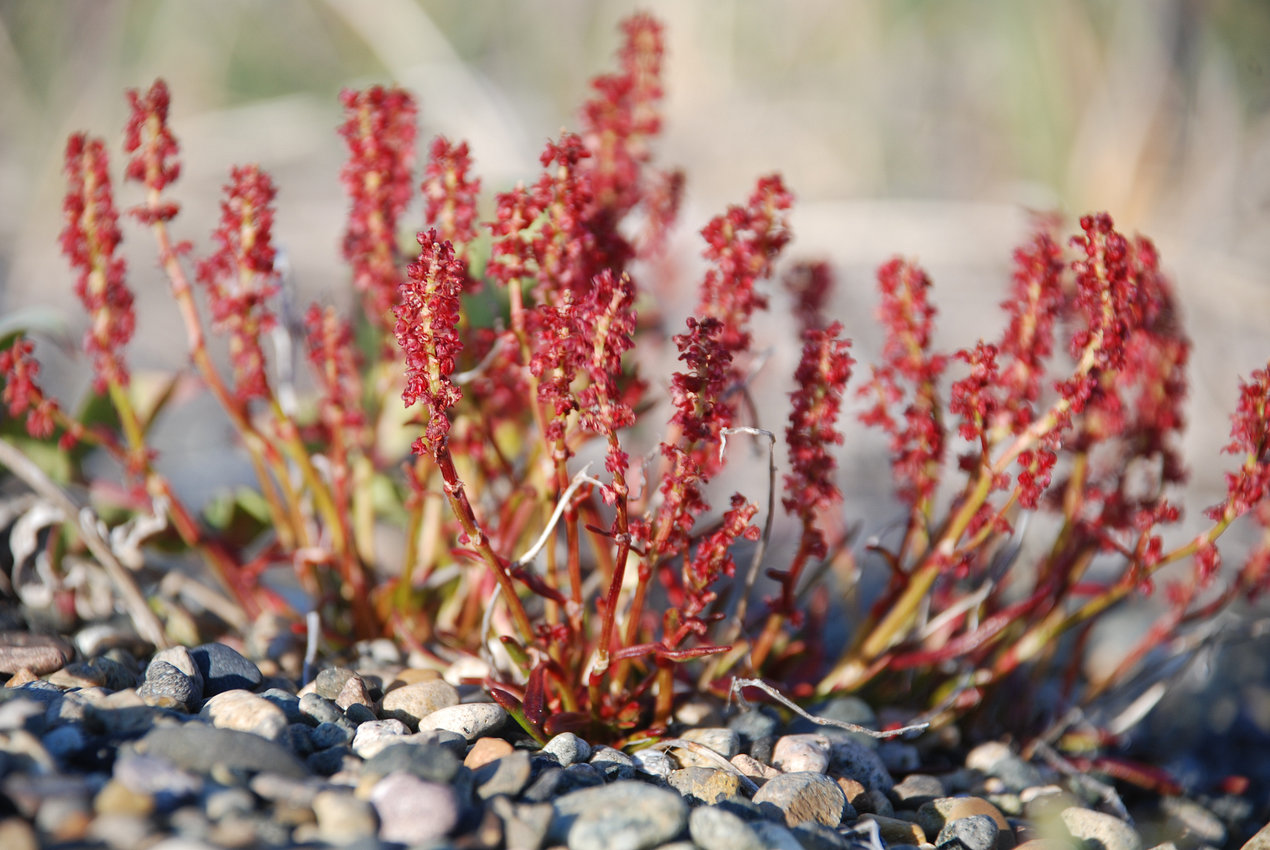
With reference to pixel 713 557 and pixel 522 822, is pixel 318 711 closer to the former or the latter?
pixel 522 822

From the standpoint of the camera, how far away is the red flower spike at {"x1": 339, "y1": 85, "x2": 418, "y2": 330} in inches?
73.6

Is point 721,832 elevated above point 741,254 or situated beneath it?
situated beneath

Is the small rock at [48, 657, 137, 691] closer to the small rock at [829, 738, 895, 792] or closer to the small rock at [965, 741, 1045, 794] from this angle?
the small rock at [829, 738, 895, 792]

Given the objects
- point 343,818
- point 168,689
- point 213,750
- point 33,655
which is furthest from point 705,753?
point 33,655

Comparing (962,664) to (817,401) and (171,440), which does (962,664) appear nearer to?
(817,401)

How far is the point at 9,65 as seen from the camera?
6.83 m

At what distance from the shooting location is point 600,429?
4.73ft

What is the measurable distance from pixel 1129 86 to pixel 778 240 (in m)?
4.96

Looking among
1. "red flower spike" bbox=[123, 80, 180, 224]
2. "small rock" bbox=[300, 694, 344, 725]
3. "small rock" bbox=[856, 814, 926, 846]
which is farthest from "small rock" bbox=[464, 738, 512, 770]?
"red flower spike" bbox=[123, 80, 180, 224]

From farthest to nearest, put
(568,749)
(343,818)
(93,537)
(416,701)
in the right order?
(93,537), (416,701), (568,749), (343,818)

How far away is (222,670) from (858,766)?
3.84ft

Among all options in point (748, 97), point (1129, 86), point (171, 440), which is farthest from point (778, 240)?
point (748, 97)

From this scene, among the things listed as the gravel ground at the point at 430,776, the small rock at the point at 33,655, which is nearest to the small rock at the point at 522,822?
the gravel ground at the point at 430,776

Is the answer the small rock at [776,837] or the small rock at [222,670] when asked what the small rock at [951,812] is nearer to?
the small rock at [776,837]
